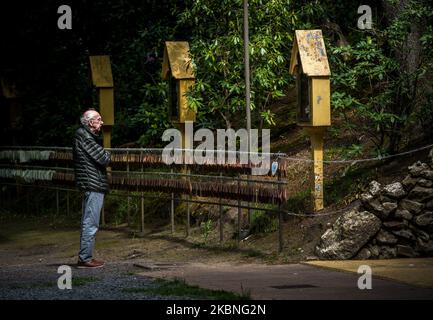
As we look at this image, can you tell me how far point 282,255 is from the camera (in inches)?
495

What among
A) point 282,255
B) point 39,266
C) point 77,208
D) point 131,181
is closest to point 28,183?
point 77,208

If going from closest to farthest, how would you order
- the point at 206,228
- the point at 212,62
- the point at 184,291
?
the point at 184,291, the point at 206,228, the point at 212,62

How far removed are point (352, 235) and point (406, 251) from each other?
0.64 metres

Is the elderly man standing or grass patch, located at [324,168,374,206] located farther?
grass patch, located at [324,168,374,206]

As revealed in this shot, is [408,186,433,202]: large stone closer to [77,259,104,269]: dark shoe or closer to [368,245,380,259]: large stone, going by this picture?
[368,245,380,259]: large stone


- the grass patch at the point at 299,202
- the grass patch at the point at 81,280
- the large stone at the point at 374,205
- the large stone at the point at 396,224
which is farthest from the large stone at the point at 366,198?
the grass patch at the point at 81,280

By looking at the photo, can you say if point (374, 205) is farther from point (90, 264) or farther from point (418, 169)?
point (90, 264)

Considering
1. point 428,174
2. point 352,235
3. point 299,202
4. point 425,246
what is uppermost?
point 428,174

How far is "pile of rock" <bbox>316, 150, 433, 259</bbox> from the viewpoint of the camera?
1185 cm

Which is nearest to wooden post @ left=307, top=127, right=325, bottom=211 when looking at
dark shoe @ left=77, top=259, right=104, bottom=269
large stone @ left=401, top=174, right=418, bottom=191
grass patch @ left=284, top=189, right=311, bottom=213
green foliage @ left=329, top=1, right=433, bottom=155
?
grass patch @ left=284, top=189, right=311, bottom=213

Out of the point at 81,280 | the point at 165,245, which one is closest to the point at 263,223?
the point at 165,245

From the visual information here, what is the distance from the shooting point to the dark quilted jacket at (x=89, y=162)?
12.2 m

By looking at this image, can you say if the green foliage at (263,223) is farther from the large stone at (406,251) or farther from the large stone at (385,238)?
the large stone at (406,251)

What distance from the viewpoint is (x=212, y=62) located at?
52.0 feet
